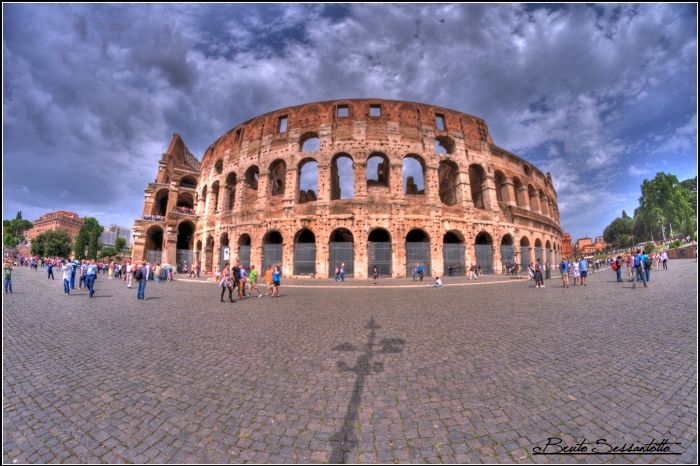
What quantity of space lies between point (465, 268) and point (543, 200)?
18.3 m

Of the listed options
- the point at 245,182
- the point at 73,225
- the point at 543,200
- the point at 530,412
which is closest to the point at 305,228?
the point at 245,182

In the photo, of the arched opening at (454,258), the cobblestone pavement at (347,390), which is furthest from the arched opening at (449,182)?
the cobblestone pavement at (347,390)

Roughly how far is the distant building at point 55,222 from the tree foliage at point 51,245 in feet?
189

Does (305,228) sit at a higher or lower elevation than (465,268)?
higher

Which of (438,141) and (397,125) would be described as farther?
(438,141)

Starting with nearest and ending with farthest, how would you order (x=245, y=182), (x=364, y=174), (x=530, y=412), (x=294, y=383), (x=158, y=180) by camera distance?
1. (x=530, y=412)
2. (x=294, y=383)
3. (x=364, y=174)
4. (x=245, y=182)
5. (x=158, y=180)

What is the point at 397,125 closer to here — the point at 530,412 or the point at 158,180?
the point at 530,412

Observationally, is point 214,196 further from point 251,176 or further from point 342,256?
point 342,256

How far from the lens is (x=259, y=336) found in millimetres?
5027

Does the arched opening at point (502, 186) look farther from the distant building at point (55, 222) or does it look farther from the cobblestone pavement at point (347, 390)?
the distant building at point (55, 222)

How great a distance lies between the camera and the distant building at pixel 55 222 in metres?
94.9

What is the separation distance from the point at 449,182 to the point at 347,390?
26.6 metres

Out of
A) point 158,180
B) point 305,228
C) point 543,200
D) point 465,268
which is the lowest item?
point 465,268

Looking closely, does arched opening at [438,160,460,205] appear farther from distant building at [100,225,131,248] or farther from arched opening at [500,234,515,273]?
distant building at [100,225,131,248]
